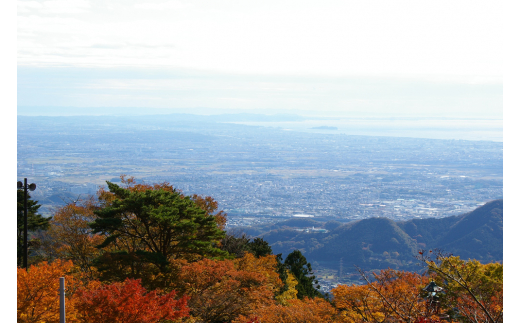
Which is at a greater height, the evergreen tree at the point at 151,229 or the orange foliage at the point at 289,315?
the evergreen tree at the point at 151,229

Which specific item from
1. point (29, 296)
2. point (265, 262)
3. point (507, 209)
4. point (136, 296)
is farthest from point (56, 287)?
point (265, 262)

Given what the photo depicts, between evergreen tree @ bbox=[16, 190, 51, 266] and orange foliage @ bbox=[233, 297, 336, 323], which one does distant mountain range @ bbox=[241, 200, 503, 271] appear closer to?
evergreen tree @ bbox=[16, 190, 51, 266]

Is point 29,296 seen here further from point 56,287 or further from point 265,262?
point 265,262

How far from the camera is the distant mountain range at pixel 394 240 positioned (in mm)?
108312

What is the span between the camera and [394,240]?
117m

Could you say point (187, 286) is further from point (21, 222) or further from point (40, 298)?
point (21, 222)

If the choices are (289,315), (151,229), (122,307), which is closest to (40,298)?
(122,307)

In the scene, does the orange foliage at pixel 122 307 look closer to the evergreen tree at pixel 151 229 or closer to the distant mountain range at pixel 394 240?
the evergreen tree at pixel 151 229

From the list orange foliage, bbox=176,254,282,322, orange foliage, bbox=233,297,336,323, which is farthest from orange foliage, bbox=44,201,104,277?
orange foliage, bbox=233,297,336,323

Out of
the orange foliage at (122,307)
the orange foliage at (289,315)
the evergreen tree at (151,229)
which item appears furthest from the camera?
the evergreen tree at (151,229)

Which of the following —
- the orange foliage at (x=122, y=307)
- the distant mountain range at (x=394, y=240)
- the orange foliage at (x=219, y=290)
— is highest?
the orange foliage at (x=122, y=307)

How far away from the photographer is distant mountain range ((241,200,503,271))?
10831cm

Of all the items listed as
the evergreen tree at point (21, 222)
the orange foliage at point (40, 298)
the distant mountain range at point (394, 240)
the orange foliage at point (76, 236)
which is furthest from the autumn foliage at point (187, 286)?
the distant mountain range at point (394, 240)

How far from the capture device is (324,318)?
52.6 feet
